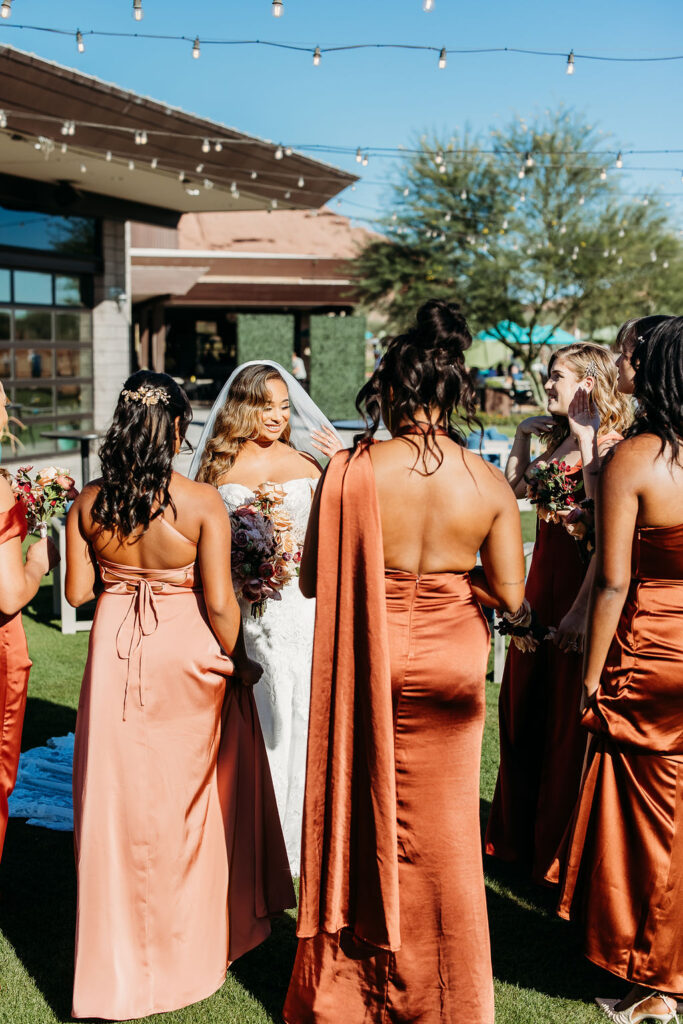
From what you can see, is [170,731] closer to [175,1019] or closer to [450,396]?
[175,1019]

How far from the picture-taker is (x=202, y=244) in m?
80.8

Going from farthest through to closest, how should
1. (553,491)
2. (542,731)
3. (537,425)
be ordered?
(537,425) < (542,731) < (553,491)

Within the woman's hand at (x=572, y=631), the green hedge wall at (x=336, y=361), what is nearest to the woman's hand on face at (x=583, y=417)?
the woman's hand at (x=572, y=631)

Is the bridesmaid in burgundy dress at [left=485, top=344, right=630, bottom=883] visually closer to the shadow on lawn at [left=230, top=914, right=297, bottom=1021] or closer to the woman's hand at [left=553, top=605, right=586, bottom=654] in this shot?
the woman's hand at [left=553, top=605, right=586, bottom=654]

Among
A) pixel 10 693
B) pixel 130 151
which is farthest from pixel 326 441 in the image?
pixel 130 151

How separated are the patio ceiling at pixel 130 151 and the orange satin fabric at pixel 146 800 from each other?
945 centimetres

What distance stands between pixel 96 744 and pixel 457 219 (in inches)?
1306

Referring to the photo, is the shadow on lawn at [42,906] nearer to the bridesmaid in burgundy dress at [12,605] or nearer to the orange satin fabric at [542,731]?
the bridesmaid in burgundy dress at [12,605]

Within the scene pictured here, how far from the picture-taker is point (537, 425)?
14.4ft

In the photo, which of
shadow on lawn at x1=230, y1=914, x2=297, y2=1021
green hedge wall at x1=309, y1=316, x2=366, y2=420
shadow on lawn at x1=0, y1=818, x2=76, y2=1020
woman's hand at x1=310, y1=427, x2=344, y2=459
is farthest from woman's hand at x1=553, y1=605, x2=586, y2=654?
green hedge wall at x1=309, y1=316, x2=366, y2=420

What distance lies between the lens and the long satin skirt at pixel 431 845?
8.98ft

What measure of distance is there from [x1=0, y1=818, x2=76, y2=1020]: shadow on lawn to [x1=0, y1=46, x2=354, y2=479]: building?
911 centimetres

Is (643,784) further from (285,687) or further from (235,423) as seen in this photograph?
(235,423)

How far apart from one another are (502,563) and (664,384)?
2.50ft
